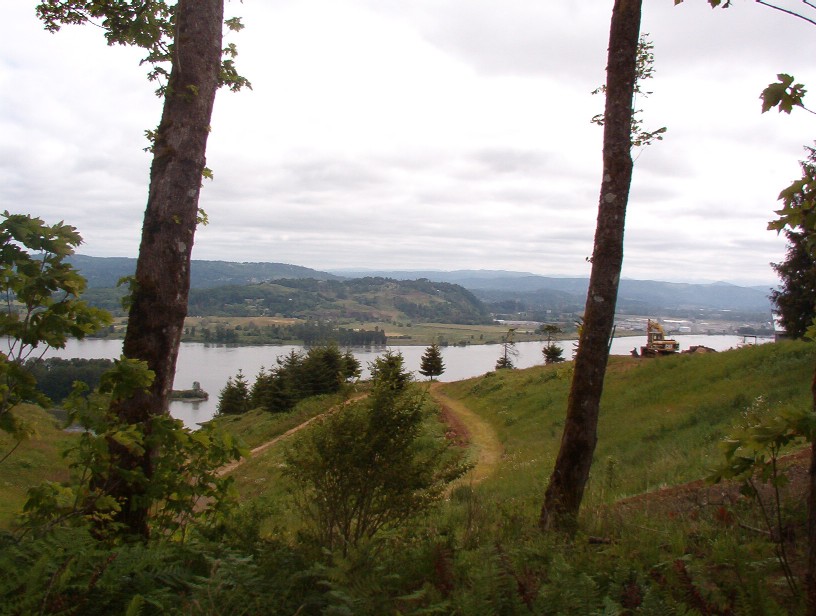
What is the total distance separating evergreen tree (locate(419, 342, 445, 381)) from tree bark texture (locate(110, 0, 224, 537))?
1286 inches

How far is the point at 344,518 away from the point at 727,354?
16.4m

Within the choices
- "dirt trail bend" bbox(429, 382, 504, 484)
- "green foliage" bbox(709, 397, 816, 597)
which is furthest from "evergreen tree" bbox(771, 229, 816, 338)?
"green foliage" bbox(709, 397, 816, 597)

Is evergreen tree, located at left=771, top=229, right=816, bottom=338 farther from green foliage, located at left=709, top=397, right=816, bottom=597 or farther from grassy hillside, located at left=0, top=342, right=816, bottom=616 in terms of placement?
green foliage, located at left=709, top=397, right=816, bottom=597

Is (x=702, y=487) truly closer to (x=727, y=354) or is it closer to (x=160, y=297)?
(x=160, y=297)

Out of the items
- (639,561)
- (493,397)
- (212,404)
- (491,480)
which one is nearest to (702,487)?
(639,561)

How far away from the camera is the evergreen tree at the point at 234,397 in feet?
123

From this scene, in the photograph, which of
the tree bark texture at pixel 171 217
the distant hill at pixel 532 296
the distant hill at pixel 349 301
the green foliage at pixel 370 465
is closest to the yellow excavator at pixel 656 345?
the green foliage at pixel 370 465

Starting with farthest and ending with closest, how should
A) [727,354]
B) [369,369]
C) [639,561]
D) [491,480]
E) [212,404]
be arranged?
1. [212,404]
2. [727,354]
3. [491,480]
4. [369,369]
5. [639,561]

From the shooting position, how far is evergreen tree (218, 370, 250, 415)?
3734cm

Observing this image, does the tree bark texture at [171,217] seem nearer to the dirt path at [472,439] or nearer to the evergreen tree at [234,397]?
the dirt path at [472,439]

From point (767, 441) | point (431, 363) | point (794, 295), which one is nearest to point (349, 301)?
point (431, 363)

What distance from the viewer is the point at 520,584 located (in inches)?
93.3

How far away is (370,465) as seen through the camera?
209 inches

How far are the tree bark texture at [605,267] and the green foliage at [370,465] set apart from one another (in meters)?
1.29
